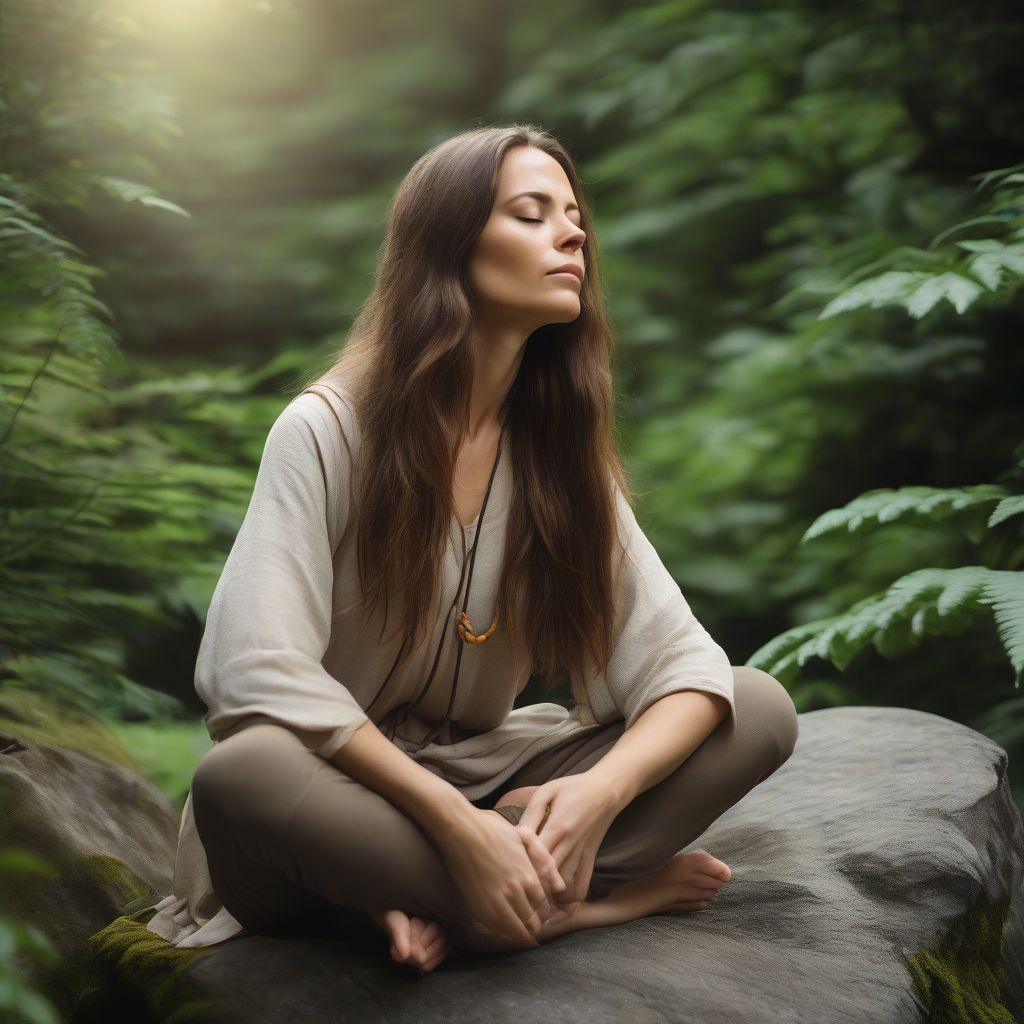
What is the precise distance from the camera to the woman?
152cm

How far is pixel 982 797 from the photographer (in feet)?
6.96

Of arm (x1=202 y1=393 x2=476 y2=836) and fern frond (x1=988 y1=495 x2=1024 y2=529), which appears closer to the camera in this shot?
arm (x1=202 y1=393 x2=476 y2=836)

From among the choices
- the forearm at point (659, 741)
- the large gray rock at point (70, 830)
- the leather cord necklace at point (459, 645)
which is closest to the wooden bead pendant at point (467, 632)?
the leather cord necklace at point (459, 645)

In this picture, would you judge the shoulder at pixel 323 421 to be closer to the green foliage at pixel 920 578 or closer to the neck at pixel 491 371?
the neck at pixel 491 371

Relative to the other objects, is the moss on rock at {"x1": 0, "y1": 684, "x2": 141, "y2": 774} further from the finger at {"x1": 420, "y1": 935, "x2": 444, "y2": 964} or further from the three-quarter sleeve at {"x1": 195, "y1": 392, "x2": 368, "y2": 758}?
the finger at {"x1": 420, "y1": 935, "x2": 444, "y2": 964}

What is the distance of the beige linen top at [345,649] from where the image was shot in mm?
1545

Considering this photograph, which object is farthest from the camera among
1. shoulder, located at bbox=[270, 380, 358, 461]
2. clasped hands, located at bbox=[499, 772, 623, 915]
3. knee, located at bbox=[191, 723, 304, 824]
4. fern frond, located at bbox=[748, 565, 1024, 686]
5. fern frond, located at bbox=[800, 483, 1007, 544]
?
fern frond, located at bbox=[800, 483, 1007, 544]

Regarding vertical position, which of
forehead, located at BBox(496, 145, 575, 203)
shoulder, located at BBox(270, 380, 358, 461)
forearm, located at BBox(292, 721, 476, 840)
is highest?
forehead, located at BBox(496, 145, 575, 203)

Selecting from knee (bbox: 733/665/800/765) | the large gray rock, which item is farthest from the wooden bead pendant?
the large gray rock

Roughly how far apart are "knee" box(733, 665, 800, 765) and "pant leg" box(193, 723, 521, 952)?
0.50 meters

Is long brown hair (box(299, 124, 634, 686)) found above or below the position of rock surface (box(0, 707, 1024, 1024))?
above

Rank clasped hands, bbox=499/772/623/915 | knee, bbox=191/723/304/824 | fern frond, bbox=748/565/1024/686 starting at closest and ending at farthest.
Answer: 1. knee, bbox=191/723/304/824
2. clasped hands, bbox=499/772/623/915
3. fern frond, bbox=748/565/1024/686

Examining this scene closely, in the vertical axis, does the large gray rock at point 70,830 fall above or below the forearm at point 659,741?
below

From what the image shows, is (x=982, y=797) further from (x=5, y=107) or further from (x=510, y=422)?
(x=5, y=107)
